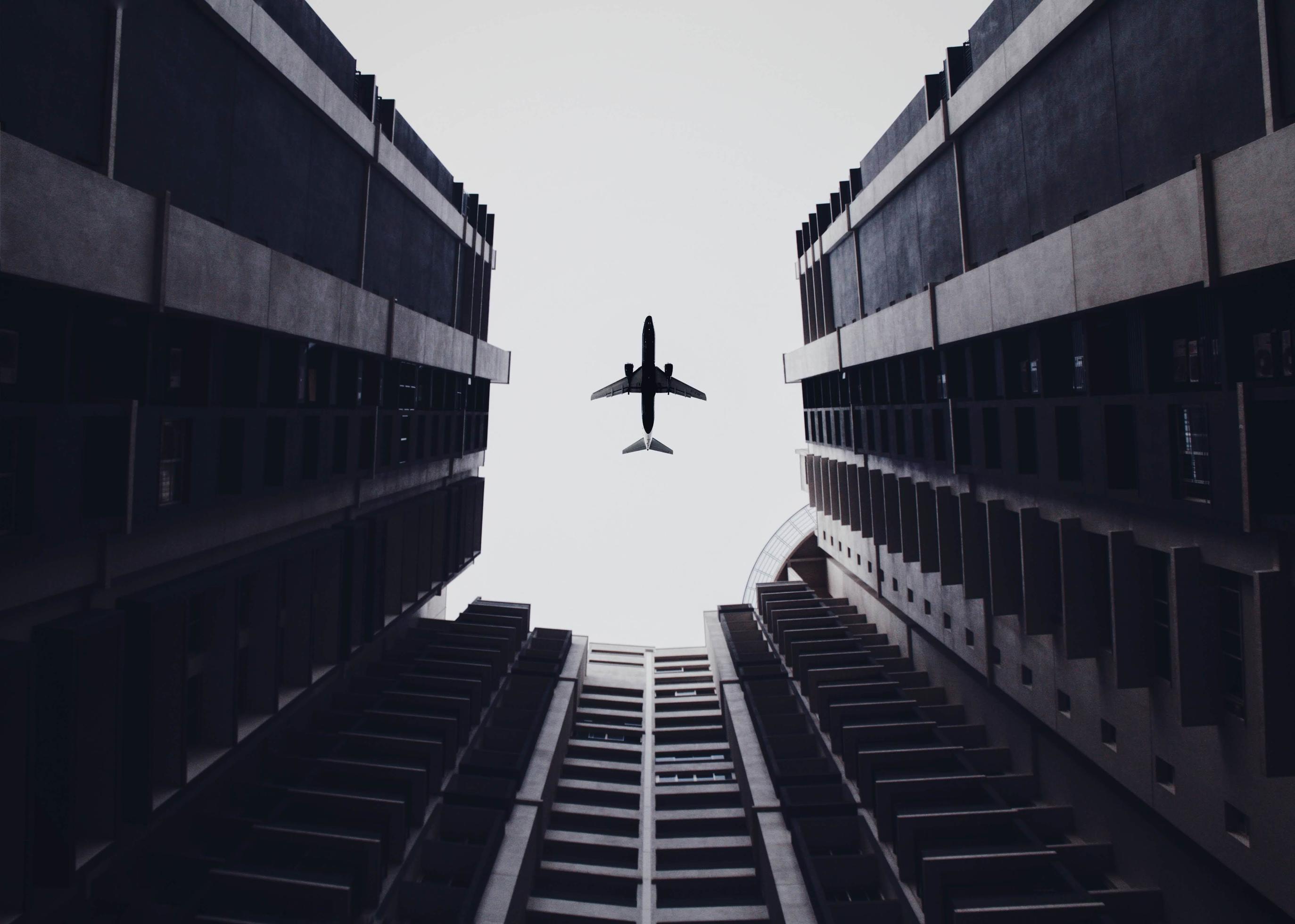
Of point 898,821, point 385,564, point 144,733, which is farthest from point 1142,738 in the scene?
point 385,564

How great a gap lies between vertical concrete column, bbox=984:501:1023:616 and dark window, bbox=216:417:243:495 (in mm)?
28709

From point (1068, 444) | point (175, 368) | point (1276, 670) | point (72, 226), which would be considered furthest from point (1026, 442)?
point (72, 226)

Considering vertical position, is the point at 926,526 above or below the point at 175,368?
below

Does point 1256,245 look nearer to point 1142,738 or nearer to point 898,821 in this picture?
point 1142,738

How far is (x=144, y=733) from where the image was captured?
19953 millimetres

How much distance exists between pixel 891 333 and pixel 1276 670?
27170 mm

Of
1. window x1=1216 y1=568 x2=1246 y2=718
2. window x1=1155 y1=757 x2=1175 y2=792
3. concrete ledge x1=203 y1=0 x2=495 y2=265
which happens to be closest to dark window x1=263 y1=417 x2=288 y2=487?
concrete ledge x1=203 y1=0 x2=495 y2=265

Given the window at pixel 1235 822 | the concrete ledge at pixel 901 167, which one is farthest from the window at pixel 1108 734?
the concrete ledge at pixel 901 167

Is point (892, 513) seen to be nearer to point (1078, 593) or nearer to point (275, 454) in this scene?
point (1078, 593)

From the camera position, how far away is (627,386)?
44.3 meters

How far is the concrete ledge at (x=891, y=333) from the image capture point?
115 feet

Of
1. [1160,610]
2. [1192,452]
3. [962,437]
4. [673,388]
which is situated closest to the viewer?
[1192,452]

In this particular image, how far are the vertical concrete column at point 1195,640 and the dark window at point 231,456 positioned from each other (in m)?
28.7

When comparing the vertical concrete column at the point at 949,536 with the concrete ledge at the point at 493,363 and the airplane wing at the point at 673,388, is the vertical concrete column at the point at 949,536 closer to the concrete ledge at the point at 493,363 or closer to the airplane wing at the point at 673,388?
the airplane wing at the point at 673,388
